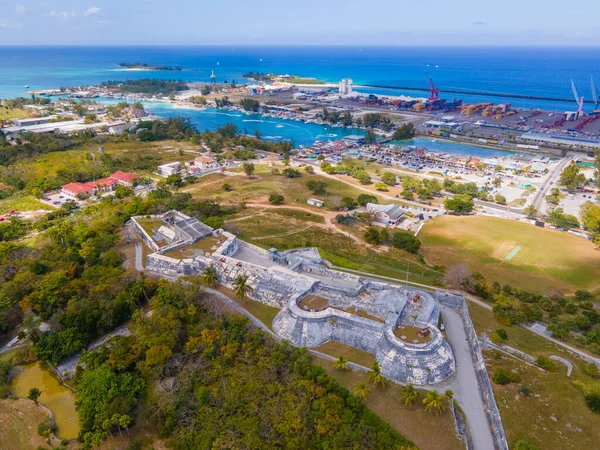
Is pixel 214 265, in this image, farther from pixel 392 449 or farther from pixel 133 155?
pixel 133 155

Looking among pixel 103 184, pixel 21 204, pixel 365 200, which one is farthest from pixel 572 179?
pixel 21 204

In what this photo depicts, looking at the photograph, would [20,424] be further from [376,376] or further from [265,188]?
[265,188]

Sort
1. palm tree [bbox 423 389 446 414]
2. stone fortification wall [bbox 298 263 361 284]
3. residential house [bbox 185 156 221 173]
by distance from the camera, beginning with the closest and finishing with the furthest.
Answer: palm tree [bbox 423 389 446 414] → stone fortification wall [bbox 298 263 361 284] → residential house [bbox 185 156 221 173]

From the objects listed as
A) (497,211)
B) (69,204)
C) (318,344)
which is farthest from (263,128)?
(318,344)

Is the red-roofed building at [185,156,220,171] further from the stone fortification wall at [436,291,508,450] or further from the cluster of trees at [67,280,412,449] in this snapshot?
the stone fortification wall at [436,291,508,450]

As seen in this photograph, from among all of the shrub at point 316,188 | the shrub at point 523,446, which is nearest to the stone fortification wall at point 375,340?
the shrub at point 523,446

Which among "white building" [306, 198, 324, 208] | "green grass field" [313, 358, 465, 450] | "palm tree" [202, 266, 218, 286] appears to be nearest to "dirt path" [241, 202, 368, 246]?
"white building" [306, 198, 324, 208]
